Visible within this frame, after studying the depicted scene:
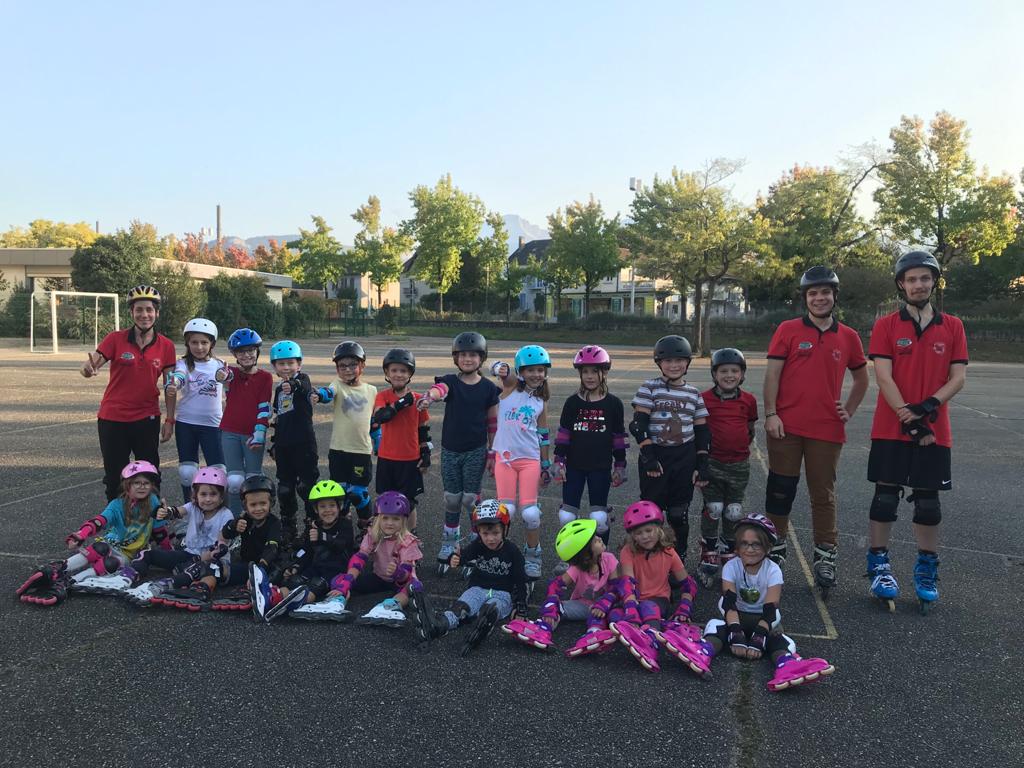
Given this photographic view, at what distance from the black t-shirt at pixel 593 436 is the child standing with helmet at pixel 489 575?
0.74 m

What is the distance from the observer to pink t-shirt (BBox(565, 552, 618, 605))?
14.4 feet

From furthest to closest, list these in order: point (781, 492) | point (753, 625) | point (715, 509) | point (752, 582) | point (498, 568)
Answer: point (715, 509) < point (781, 492) < point (498, 568) < point (752, 582) < point (753, 625)

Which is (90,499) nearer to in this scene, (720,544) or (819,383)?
(720,544)

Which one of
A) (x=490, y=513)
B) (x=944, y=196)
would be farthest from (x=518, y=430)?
(x=944, y=196)

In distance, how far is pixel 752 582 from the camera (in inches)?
166

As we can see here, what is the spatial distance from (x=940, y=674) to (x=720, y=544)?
1743 mm

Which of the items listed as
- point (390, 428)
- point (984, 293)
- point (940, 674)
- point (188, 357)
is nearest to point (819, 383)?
point (940, 674)

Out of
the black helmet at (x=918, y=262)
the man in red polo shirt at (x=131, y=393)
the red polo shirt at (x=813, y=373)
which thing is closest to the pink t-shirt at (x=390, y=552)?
the man in red polo shirt at (x=131, y=393)

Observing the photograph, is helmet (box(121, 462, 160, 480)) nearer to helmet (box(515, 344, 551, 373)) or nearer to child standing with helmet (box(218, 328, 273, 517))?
child standing with helmet (box(218, 328, 273, 517))

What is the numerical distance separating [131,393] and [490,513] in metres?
3.26

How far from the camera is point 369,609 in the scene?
14.8ft

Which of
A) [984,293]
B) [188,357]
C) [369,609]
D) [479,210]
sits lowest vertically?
[369,609]

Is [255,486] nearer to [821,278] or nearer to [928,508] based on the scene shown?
[821,278]

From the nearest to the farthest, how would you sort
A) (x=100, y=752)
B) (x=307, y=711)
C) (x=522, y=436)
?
(x=100, y=752), (x=307, y=711), (x=522, y=436)
